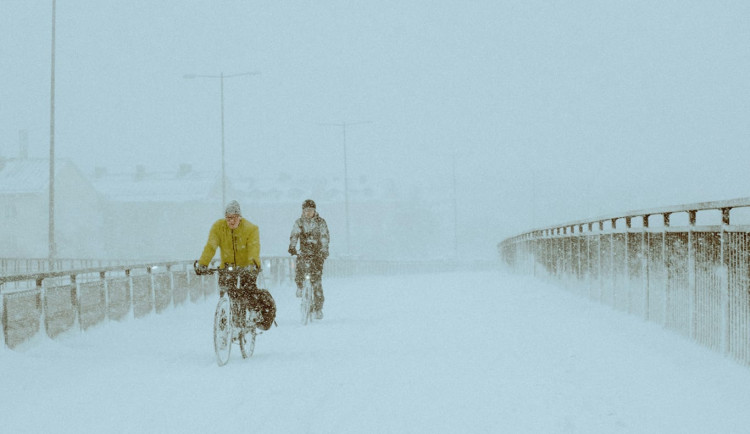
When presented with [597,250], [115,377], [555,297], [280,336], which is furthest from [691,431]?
[555,297]

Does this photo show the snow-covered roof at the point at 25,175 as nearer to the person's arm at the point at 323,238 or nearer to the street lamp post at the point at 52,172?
the street lamp post at the point at 52,172

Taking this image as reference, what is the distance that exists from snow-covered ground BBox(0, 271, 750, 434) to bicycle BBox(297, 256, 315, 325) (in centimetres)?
100

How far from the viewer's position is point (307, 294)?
1555 cm

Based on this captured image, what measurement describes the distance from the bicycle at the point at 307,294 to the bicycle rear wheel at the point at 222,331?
16.1 ft

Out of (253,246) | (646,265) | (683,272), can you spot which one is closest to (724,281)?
(683,272)

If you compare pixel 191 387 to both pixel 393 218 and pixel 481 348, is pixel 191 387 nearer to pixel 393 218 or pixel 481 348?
pixel 481 348

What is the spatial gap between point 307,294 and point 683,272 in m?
6.81

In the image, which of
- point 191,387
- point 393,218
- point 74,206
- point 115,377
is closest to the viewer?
point 191,387

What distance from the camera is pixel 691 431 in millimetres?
6500

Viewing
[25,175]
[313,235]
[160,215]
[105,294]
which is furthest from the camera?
[160,215]

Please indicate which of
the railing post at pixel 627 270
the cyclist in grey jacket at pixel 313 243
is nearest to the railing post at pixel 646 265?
the railing post at pixel 627 270

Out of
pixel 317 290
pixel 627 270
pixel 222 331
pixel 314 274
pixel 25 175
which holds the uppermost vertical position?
pixel 25 175

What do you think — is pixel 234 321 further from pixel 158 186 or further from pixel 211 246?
pixel 158 186

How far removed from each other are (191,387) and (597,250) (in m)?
8.27
